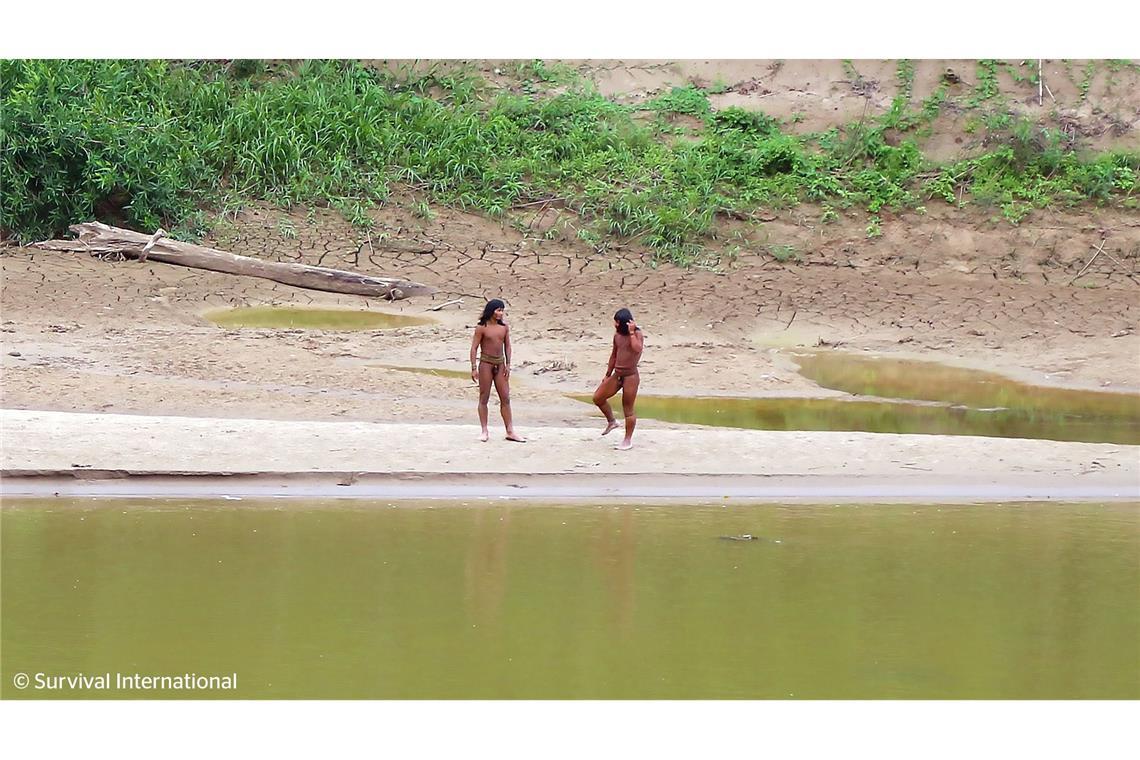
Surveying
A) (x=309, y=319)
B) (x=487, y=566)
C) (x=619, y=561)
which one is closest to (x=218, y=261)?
(x=309, y=319)

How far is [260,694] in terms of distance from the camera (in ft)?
20.3

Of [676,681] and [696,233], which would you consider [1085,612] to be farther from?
[696,233]

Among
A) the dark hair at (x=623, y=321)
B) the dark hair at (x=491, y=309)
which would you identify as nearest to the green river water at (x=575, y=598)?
the dark hair at (x=623, y=321)

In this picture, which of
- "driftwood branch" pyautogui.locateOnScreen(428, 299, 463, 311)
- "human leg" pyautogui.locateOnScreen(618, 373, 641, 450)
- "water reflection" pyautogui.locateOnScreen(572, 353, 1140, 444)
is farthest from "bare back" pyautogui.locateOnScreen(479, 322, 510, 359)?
"driftwood branch" pyautogui.locateOnScreen(428, 299, 463, 311)

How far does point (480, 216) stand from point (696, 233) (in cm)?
340

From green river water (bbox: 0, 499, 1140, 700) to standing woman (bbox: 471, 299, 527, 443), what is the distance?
1.17 meters

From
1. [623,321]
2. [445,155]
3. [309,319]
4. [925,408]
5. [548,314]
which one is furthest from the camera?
[445,155]

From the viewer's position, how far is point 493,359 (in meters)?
10.6

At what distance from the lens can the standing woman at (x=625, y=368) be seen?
34.1 ft

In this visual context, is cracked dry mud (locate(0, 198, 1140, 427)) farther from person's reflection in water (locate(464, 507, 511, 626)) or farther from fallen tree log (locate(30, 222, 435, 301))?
person's reflection in water (locate(464, 507, 511, 626))

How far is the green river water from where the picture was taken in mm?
6445

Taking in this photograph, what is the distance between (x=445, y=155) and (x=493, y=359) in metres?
12.7

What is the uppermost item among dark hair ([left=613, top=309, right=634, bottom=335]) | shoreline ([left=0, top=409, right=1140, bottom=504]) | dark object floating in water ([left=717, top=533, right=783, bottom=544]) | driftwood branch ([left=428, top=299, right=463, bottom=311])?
dark hair ([left=613, top=309, right=634, bottom=335])

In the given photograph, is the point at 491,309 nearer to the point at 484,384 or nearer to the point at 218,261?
the point at 484,384
